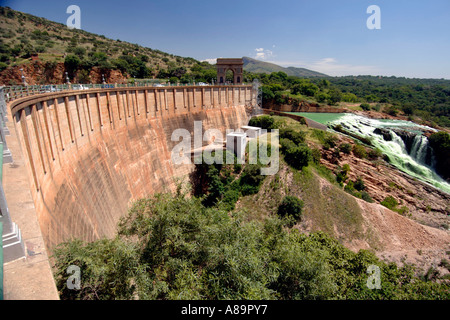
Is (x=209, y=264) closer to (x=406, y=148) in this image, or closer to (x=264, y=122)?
(x=264, y=122)

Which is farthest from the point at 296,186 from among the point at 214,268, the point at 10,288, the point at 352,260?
the point at 10,288

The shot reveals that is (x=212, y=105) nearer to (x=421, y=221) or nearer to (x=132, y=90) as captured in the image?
(x=132, y=90)

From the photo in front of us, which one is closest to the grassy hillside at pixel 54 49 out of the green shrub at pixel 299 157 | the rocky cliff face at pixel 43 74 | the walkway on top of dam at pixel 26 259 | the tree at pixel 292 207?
the rocky cliff face at pixel 43 74

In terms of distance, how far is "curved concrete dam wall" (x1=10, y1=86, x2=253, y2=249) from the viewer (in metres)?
12.4

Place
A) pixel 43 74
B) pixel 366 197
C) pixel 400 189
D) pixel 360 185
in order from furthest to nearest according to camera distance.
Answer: pixel 43 74
pixel 360 185
pixel 400 189
pixel 366 197

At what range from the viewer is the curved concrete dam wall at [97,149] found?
12.4m

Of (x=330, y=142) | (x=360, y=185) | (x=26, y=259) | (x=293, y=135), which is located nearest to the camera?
(x=26, y=259)

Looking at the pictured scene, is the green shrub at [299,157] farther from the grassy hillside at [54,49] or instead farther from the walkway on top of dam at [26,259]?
the grassy hillside at [54,49]

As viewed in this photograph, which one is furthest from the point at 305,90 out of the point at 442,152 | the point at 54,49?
the point at 54,49

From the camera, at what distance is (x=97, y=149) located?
20109mm

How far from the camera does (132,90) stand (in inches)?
1025

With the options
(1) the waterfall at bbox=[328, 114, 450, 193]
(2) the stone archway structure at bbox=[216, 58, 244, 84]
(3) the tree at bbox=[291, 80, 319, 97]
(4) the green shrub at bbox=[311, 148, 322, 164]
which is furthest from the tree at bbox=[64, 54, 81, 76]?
(3) the tree at bbox=[291, 80, 319, 97]

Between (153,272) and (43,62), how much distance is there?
47.6 m

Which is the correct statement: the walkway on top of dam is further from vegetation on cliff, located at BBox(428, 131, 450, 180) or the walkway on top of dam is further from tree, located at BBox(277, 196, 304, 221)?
vegetation on cliff, located at BBox(428, 131, 450, 180)
